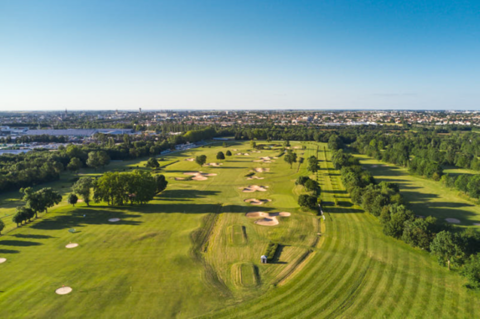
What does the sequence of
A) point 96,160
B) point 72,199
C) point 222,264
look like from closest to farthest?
point 222,264, point 72,199, point 96,160

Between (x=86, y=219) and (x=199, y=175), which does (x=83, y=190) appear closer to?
(x=86, y=219)

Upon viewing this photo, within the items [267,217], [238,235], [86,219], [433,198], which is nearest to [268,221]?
[267,217]

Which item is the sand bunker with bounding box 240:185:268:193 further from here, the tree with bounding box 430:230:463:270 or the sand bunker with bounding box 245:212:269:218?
the tree with bounding box 430:230:463:270

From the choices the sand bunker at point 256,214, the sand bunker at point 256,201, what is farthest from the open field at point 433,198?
the sand bunker at point 256,201

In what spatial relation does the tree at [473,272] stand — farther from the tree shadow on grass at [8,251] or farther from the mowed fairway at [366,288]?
the tree shadow on grass at [8,251]

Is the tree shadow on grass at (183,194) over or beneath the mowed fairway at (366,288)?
over

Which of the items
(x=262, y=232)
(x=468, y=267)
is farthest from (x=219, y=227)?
(x=468, y=267)
